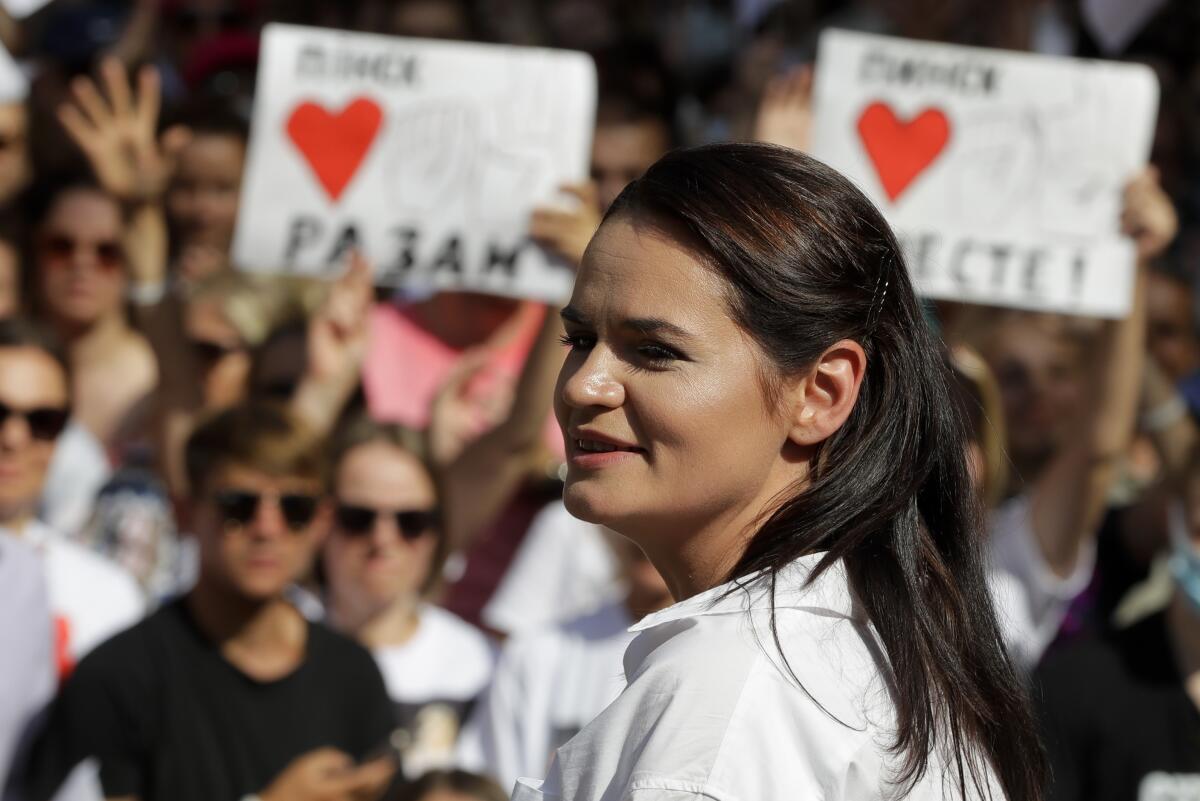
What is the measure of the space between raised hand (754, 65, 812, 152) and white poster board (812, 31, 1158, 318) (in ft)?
0.30

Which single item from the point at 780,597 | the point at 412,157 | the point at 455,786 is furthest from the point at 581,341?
the point at 412,157

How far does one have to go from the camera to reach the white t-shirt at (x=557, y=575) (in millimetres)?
4785

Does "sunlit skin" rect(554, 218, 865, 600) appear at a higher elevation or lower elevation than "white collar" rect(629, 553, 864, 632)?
higher

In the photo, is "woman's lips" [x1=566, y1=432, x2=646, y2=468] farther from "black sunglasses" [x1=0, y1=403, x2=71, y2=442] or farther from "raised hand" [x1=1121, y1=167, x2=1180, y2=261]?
"raised hand" [x1=1121, y1=167, x2=1180, y2=261]

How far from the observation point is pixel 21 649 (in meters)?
3.66

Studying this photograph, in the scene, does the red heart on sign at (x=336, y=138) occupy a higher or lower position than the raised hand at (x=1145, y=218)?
higher

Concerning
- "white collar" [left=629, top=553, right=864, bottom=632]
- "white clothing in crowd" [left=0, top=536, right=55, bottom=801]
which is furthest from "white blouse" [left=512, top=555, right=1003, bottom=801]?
"white clothing in crowd" [left=0, top=536, right=55, bottom=801]

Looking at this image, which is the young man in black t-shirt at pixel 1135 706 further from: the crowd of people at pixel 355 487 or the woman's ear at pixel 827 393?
the woman's ear at pixel 827 393

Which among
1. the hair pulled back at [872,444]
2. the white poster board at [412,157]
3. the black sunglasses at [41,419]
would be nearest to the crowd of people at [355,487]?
the black sunglasses at [41,419]

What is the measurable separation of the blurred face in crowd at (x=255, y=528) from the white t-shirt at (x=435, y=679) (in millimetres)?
422

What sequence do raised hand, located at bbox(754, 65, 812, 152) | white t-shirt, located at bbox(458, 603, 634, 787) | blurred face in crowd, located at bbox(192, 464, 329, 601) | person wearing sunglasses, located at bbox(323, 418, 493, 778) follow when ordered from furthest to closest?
1. raised hand, located at bbox(754, 65, 812, 152)
2. person wearing sunglasses, located at bbox(323, 418, 493, 778)
3. white t-shirt, located at bbox(458, 603, 634, 787)
4. blurred face in crowd, located at bbox(192, 464, 329, 601)

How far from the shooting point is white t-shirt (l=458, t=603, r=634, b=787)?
4.16 metres

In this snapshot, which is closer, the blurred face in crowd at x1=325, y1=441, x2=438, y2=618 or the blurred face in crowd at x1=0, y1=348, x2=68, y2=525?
the blurred face in crowd at x1=0, y1=348, x2=68, y2=525

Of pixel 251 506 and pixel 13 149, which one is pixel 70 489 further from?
pixel 13 149
